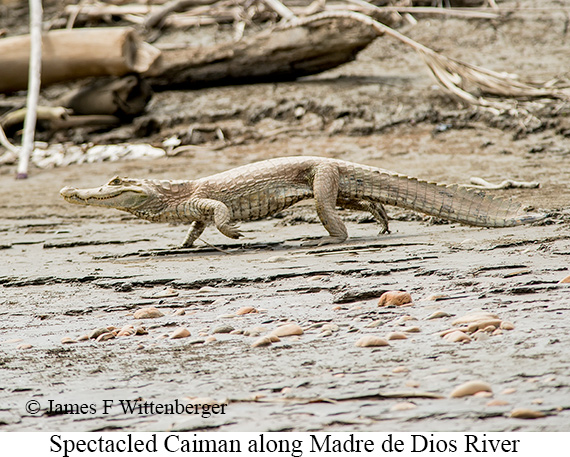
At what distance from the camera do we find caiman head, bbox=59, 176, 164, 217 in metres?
7.41

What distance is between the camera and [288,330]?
15.0ft

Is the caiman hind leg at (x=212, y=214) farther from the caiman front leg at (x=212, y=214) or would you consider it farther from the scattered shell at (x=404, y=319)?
the scattered shell at (x=404, y=319)

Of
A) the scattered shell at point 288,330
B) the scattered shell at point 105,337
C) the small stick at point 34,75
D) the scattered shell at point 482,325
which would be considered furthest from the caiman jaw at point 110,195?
the small stick at point 34,75

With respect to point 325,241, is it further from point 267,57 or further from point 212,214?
point 267,57

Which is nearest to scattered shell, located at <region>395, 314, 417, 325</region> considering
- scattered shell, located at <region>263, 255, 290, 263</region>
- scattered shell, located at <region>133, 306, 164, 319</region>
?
scattered shell, located at <region>133, 306, 164, 319</region>

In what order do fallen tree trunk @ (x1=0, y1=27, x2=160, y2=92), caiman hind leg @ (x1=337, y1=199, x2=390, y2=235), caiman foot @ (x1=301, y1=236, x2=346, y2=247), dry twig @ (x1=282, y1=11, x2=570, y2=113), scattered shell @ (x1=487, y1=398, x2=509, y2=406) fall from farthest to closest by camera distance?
fallen tree trunk @ (x1=0, y1=27, x2=160, y2=92) < dry twig @ (x1=282, y1=11, x2=570, y2=113) < caiman hind leg @ (x1=337, y1=199, x2=390, y2=235) < caiman foot @ (x1=301, y1=236, x2=346, y2=247) < scattered shell @ (x1=487, y1=398, x2=509, y2=406)

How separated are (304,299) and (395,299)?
662mm

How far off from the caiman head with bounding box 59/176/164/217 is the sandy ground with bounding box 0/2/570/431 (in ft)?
1.46

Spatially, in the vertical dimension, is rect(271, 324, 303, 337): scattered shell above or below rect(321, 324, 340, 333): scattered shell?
below

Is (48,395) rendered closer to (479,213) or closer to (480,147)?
(479,213)

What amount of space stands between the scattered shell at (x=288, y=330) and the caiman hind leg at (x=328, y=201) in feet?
8.51

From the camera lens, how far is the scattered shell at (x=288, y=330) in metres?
4.55

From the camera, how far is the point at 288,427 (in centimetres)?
335

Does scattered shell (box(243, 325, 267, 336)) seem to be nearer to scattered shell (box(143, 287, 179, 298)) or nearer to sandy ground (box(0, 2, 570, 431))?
sandy ground (box(0, 2, 570, 431))
